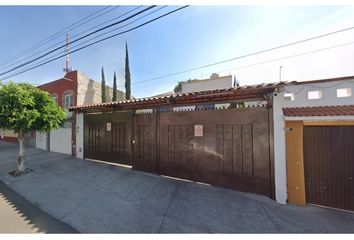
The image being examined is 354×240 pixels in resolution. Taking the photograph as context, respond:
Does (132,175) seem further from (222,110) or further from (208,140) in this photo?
(222,110)

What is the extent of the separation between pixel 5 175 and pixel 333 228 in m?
11.0

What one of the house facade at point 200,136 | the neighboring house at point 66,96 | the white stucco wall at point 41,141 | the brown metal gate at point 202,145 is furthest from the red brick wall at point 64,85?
the brown metal gate at point 202,145

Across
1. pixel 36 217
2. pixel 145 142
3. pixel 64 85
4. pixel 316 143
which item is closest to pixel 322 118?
pixel 316 143

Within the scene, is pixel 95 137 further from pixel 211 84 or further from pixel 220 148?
pixel 211 84

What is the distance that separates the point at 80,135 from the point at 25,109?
323 cm

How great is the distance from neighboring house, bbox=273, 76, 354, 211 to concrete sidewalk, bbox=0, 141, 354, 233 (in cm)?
38

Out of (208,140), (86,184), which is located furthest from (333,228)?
(86,184)

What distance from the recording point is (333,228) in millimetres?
3627

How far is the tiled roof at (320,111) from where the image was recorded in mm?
4245

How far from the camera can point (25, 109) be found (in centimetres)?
723

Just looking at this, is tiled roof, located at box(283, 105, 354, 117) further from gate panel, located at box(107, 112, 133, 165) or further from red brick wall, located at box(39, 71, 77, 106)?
red brick wall, located at box(39, 71, 77, 106)

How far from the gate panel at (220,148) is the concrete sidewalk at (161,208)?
372 millimetres

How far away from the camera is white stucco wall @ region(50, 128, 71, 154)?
1159 centimetres

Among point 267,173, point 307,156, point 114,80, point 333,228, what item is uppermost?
point 114,80
